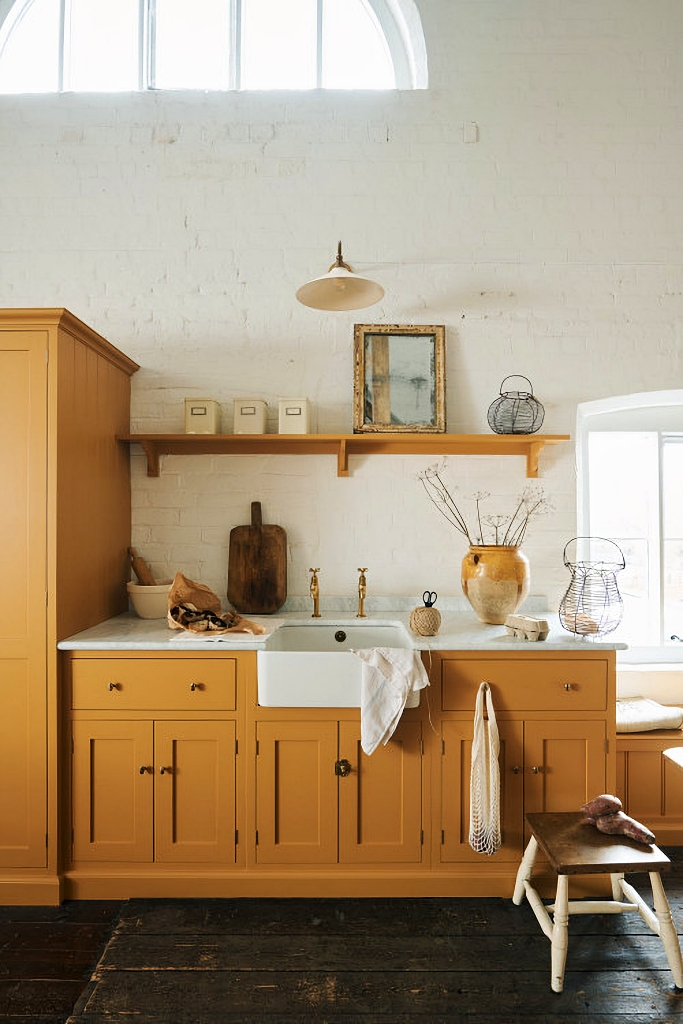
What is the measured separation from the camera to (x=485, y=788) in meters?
2.41

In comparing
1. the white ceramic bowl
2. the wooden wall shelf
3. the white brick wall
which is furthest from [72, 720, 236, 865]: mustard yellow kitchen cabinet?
the wooden wall shelf

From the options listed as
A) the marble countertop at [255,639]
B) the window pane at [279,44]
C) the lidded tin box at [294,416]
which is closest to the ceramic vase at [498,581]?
the marble countertop at [255,639]

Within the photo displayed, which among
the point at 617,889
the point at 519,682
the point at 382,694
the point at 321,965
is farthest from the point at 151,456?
the point at 617,889

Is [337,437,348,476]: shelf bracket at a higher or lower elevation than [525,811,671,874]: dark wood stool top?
higher

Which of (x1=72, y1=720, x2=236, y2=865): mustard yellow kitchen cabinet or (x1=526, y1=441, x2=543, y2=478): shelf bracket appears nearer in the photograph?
(x1=72, y1=720, x2=236, y2=865): mustard yellow kitchen cabinet

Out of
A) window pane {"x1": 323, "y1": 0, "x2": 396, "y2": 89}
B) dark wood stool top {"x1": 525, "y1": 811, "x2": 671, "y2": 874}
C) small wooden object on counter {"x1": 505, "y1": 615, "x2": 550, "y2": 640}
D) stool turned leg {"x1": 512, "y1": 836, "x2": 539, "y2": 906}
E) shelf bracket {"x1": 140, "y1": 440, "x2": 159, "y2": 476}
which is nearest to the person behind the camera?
dark wood stool top {"x1": 525, "y1": 811, "x2": 671, "y2": 874}

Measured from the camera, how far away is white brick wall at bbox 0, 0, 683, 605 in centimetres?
326

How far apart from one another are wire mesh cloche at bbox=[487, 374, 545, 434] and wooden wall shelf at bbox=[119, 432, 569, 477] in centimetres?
7

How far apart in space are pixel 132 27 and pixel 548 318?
256 centimetres

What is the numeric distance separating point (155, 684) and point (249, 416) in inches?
49.6

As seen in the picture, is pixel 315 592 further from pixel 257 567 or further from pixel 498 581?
pixel 498 581

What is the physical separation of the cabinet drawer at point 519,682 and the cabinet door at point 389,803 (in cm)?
20

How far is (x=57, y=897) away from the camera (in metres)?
2.47

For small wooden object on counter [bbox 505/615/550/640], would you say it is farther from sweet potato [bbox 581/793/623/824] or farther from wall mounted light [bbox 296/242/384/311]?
wall mounted light [bbox 296/242/384/311]
